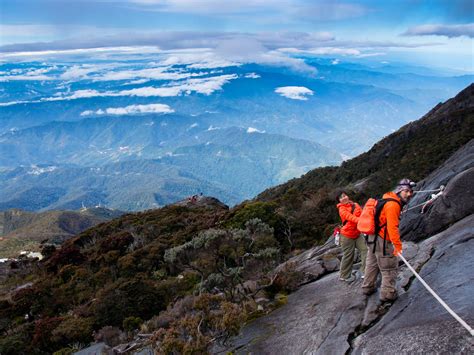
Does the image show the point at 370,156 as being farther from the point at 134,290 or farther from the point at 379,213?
the point at 379,213

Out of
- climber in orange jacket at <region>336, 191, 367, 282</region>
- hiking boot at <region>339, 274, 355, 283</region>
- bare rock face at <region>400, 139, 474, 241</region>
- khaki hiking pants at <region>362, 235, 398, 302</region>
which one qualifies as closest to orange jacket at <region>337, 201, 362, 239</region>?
climber in orange jacket at <region>336, 191, 367, 282</region>

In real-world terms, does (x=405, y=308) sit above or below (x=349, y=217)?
below

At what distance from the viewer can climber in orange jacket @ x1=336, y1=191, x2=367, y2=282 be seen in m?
11.3

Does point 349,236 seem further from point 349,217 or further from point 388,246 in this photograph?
point 388,246

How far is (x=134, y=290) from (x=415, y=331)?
17.9 metres

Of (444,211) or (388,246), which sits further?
(444,211)

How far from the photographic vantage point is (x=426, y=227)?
1348 cm

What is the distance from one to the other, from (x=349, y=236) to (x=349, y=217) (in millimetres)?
717

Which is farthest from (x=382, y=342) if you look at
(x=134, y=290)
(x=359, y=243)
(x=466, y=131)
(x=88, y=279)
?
(x=466, y=131)

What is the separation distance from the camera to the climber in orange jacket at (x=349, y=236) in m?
11.3

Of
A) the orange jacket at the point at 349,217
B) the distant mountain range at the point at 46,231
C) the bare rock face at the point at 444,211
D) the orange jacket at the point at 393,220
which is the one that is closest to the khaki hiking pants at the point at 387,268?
the orange jacket at the point at 393,220

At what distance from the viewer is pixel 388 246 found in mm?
9602

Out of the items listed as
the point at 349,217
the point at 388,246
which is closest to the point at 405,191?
the point at 388,246

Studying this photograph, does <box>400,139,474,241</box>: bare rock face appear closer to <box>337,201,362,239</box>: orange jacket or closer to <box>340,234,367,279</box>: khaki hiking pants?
<box>340,234,367,279</box>: khaki hiking pants
